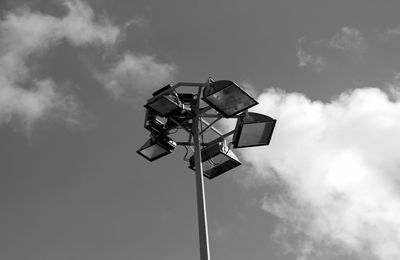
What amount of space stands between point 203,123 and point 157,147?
74cm

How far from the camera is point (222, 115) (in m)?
9.59

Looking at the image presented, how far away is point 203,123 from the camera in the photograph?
10273mm

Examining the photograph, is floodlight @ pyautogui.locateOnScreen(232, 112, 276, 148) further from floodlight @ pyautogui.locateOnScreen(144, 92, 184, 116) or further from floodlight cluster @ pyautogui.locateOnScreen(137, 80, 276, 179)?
floodlight @ pyautogui.locateOnScreen(144, 92, 184, 116)

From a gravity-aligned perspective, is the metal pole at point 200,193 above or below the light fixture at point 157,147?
below

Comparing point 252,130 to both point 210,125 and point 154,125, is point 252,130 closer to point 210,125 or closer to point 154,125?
→ point 210,125

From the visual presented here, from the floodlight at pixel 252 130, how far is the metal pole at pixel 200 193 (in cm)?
55

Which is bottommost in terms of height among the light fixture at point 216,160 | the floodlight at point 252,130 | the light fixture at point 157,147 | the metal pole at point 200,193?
the metal pole at point 200,193

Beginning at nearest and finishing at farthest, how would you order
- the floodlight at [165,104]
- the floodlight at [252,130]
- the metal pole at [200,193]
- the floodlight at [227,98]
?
the metal pole at [200,193]
the floodlight at [227,98]
the floodlight at [165,104]
the floodlight at [252,130]

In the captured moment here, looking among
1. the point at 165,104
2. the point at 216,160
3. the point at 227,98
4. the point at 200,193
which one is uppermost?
the point at 165,104

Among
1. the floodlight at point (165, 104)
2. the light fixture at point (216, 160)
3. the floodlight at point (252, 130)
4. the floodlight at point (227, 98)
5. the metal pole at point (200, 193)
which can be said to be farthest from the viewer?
the light fixture at point (216, 160)

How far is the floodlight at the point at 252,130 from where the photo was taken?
9727 mm

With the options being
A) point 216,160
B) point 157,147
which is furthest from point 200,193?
point 157,147

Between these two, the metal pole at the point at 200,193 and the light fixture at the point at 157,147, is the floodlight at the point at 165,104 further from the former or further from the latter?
the light fixture at the point at 157,147

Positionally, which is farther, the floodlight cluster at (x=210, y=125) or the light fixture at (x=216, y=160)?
the light fixture at (x=216, y=160)
